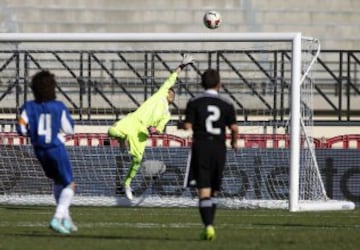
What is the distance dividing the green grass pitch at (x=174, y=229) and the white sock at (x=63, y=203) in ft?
0.84

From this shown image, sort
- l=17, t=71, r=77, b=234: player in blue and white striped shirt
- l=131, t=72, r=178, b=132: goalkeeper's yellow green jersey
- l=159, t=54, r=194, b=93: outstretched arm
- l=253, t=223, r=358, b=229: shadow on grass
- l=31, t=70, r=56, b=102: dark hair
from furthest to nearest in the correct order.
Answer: l=131, t=72, r=178, b=132: goalkeeper's yellow green jersey → l=159, t=54, r=194, b=93: outstretched arm → l=253, t=223, r=358, b=229: shadow on grass → l=17, t=71, r=77, b=234: player in blue and white striped shirt → l=31, t=70, r=56, b=102: dark hair

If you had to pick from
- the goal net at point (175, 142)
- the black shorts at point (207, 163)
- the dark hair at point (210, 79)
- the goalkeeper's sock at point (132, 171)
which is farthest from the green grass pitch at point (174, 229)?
the dark hair at point (210, 79)

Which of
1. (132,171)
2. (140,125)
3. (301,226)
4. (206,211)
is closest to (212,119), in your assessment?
(206,211)

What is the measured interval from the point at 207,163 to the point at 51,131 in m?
1.66

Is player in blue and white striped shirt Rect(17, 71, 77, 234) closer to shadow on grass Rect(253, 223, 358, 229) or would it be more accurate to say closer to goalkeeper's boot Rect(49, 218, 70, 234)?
goalkeeper's boot Rect(49, 218, 70, 234)

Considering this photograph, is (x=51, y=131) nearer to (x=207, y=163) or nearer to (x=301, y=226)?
(x=207, y=163)

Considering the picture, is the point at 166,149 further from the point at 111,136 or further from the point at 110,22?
the point at 110,22

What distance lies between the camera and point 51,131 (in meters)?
12.4

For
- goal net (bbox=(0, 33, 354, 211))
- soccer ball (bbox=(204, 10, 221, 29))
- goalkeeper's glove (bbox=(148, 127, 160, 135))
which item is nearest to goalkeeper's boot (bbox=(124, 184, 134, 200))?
goal net (bbox=(0, 33, 354, 211))

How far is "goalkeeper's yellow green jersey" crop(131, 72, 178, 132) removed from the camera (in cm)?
1772

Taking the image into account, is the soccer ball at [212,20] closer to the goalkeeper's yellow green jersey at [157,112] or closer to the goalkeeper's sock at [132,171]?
the goalkeeper's yellow green jersey at [157,112]

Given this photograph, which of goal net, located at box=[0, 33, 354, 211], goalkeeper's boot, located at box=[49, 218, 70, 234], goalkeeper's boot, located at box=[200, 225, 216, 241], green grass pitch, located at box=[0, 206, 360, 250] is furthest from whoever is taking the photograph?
goal net, located at box=[0, 33, 354, 211]

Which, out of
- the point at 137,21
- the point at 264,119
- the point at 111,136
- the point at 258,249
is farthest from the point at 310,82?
the point at 137,21

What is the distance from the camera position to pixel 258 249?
445 inches
